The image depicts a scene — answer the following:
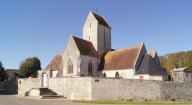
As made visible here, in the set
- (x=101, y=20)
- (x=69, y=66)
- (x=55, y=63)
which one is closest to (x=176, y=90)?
(x=69, y=66)

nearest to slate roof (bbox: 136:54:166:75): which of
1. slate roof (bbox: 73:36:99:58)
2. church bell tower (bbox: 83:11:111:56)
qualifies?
slate roof (bbox: 73:36:99:58)

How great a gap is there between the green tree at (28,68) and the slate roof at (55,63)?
1806 cm

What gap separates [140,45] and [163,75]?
5.28m

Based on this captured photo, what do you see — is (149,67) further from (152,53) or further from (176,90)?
(176,90)

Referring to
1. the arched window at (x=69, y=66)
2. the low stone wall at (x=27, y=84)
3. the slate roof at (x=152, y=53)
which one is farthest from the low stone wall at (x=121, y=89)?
the low stone wall at (x=27, y=84)

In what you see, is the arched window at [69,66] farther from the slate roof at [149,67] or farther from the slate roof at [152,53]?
the slate roof at [152,53]

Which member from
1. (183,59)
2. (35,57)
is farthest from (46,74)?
(183,59)

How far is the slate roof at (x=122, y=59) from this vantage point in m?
39.9

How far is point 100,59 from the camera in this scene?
4525 centimetres

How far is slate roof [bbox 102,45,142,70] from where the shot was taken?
3991 centimetres

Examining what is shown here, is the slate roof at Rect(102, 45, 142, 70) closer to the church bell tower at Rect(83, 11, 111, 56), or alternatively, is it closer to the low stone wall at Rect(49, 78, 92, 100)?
the church bell tower at Rect(83, 11, 111, 56)

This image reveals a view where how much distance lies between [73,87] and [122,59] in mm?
10071

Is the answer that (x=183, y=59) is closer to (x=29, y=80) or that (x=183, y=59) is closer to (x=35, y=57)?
(x=35, y=57)

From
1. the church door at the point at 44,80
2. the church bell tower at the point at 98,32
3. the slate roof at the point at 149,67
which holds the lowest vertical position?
the church door at the point at 44,80
